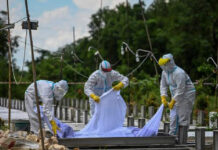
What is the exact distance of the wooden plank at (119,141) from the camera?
29.3ft

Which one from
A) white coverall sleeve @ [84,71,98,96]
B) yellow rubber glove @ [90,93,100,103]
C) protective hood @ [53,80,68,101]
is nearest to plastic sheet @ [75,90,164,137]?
yellow rubber glove @ [90,93,100,103]

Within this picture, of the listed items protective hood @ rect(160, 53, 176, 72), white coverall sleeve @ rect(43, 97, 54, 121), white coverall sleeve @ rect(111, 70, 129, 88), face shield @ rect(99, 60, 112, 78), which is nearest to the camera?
white coverall sleeve @ rect(43, 97, 54, 121)

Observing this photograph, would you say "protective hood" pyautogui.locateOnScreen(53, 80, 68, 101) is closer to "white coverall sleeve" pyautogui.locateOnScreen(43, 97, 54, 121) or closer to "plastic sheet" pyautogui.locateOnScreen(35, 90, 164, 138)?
"white coverall sleeve" pyautogui.locateOnScreen(43, 97, 54, 121)

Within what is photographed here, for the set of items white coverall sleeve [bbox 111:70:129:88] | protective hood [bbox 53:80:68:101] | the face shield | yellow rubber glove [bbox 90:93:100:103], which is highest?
the face shield

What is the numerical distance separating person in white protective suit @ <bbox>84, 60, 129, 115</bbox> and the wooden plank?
65.9 inches

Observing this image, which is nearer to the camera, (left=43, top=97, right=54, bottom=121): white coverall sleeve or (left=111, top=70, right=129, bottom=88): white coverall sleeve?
(left=43, top=97, right=54, bottom=121): white coverall sleeve

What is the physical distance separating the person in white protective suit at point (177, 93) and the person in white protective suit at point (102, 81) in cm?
93

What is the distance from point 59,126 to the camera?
9.44 meters

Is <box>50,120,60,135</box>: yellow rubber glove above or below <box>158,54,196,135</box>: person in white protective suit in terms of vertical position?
below

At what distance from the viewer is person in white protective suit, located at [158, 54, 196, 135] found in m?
10.4

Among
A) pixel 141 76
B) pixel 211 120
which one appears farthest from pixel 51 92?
pixel 141 76

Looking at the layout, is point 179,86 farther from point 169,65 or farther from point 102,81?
point 102,81

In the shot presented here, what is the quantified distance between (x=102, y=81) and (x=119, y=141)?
213 cm

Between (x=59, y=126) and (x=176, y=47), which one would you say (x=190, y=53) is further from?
(x=59, y=126)
